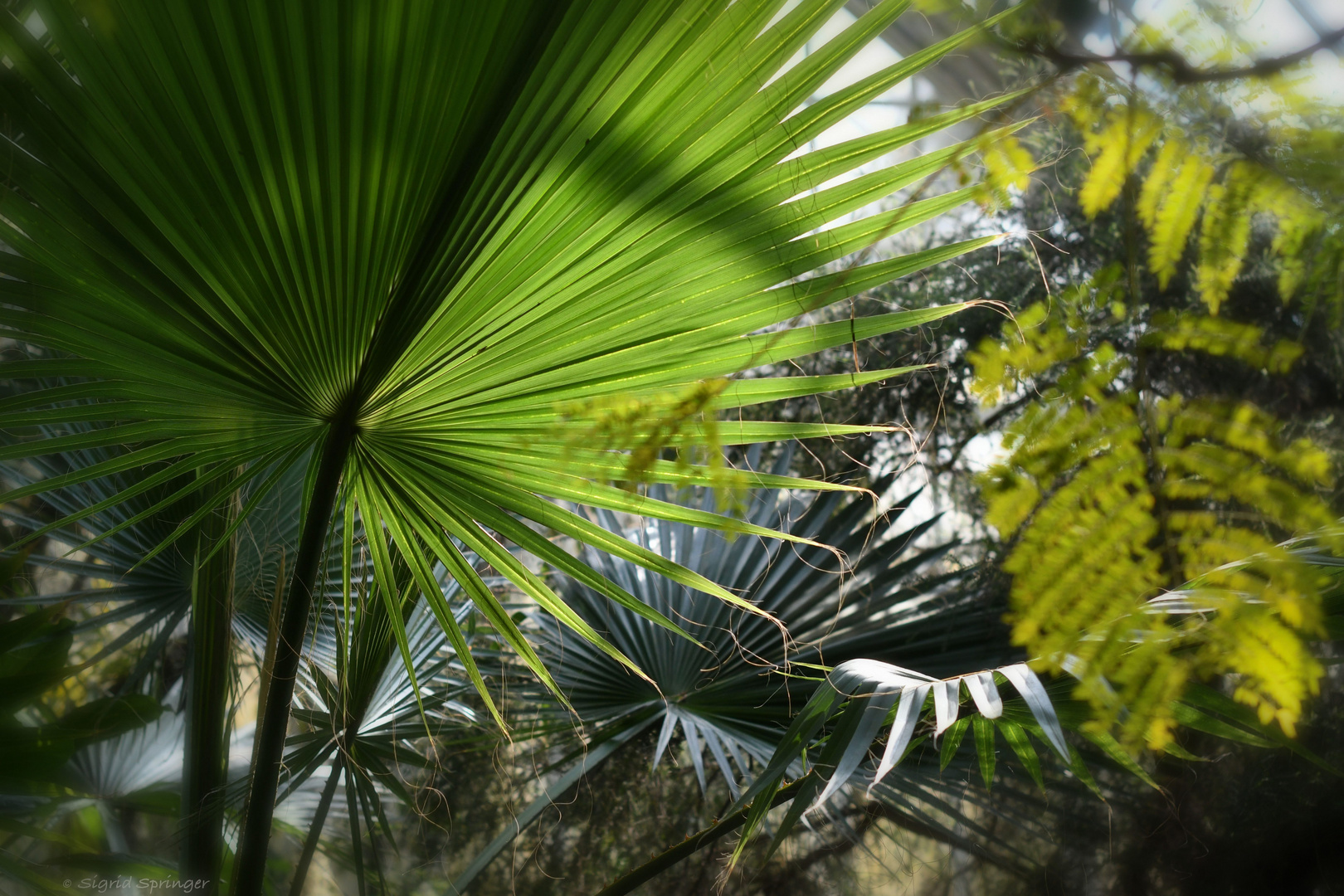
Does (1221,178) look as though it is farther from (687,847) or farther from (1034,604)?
(687,847)

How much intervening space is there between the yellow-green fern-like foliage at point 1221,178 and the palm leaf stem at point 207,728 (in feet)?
3.97

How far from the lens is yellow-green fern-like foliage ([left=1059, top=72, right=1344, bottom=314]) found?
17.1 inches

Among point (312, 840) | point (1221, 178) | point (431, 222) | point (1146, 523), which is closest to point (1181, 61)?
point (1221, 178)

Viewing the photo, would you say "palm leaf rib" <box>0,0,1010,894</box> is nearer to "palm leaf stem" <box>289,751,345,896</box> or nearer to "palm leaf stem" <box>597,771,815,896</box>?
"palm leaf stem" <box>597,771,815,896</box>

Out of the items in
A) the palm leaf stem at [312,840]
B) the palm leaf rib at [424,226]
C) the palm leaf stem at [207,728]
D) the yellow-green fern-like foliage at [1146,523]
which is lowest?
the palm leaf stem at [312,840]

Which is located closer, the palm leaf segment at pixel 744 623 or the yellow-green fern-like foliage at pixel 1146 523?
the yellow-green fern-like foliage at pixel 1146 523

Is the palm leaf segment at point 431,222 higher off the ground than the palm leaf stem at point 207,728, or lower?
higher

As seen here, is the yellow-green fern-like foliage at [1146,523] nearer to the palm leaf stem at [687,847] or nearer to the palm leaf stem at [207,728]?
the palm leaf stem at [687,847]

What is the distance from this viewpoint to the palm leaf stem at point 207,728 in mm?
1168

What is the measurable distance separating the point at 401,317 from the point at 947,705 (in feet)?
2.16

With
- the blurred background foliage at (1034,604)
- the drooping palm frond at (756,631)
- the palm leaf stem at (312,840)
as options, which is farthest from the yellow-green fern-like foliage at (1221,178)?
the palm leaf stem at (312,840)

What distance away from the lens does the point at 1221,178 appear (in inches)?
19.2

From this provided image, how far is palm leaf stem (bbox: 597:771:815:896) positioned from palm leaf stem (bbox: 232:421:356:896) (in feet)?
1.42

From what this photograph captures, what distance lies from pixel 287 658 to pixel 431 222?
0.57m
